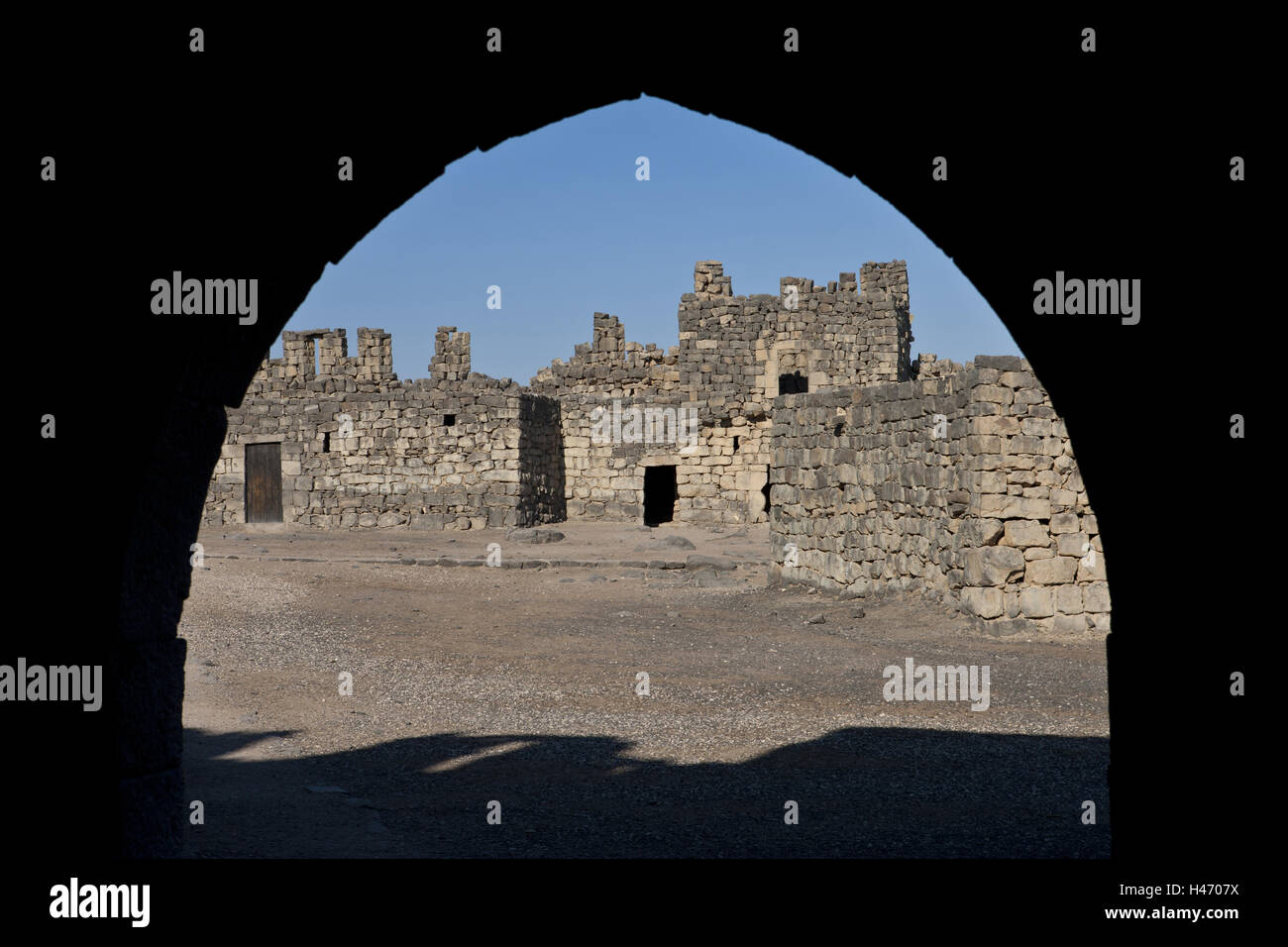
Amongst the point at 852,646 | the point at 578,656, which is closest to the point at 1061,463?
the point at 852,646

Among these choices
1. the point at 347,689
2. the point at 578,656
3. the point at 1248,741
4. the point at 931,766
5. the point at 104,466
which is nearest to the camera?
the point at 1248,741

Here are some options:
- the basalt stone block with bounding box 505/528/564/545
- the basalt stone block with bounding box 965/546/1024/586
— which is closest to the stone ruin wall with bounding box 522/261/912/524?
the basalt stone block with bounding box 505/528/564/545

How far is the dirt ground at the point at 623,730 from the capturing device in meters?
5.20

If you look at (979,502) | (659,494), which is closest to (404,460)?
(659,494)

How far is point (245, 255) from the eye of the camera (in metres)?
3.32

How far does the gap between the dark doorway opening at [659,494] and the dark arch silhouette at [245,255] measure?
2490cm

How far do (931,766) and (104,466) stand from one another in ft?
16.0
